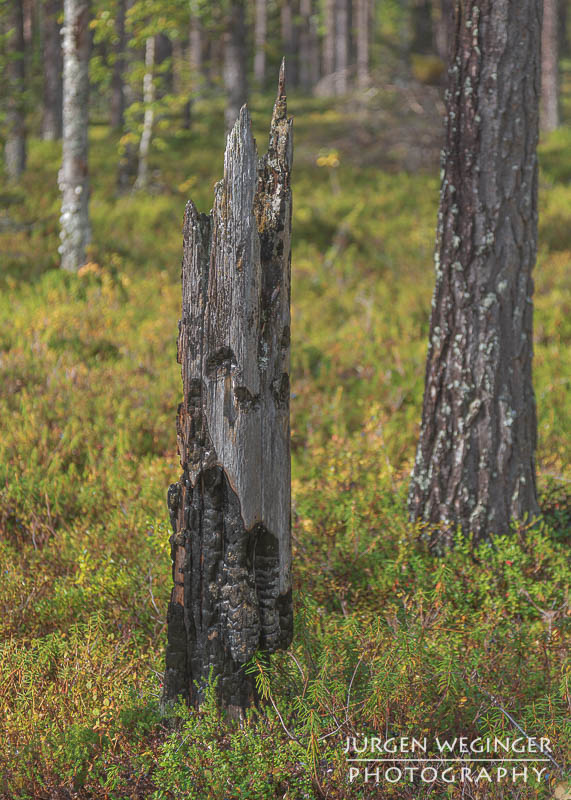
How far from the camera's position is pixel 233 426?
9.64 ft

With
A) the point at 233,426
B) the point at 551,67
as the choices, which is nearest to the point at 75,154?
the point at 233,426

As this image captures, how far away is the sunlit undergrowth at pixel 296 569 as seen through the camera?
2762 millimetres

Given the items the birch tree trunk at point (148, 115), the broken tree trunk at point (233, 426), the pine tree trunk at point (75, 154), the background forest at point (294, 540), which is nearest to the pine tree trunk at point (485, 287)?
the background forest at point (294, 540)

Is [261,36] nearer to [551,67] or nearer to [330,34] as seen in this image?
[330,34]

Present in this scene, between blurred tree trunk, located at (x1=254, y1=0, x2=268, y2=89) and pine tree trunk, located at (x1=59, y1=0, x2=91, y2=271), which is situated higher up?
blurred tree trunk, located at (x1=254, y1=0, x2=268, y2=89)

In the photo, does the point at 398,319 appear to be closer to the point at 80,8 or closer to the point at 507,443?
the point at 507,443

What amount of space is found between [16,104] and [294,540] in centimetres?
1362

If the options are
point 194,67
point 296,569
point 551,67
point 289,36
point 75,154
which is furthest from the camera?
point 289,36

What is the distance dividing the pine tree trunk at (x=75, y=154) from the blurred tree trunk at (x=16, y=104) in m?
4.55

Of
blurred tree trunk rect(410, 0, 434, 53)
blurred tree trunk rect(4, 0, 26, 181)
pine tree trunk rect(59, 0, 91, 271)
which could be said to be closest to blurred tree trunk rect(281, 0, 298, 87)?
blurred tree trunk rect(410, 0, 434, 53)

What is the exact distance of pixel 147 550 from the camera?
4105mm

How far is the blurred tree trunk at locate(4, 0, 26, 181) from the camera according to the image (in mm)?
13805

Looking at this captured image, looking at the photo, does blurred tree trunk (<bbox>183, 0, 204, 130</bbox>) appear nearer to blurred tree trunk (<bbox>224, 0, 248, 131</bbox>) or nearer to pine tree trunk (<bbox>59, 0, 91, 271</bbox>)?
blurred tree trunk (<bbox>224, 0, 248, 131</bbox>)

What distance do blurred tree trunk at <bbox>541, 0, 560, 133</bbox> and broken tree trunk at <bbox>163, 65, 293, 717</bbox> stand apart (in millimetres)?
18361
